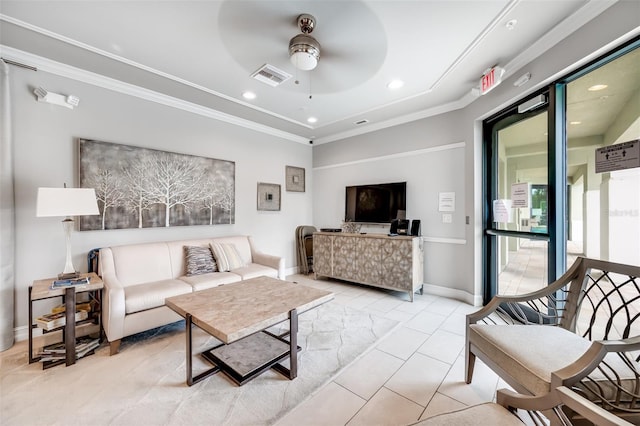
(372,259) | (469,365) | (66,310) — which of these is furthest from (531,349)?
(66,310)

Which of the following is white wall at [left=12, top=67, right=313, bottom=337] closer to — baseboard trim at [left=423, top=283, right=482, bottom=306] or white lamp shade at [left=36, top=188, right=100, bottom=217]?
white lamp shade at [left=36, top=188, right=100, bottom=217]

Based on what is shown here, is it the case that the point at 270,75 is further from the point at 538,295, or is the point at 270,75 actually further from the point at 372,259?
the point at 538,295

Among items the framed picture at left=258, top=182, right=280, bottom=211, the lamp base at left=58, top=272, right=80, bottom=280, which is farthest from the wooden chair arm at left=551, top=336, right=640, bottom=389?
the framed picture at left=258, top=182, right=280, bottom=211

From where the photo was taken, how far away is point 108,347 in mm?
2400

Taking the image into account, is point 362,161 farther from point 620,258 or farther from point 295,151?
point 620,258

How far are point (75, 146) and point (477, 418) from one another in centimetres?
406

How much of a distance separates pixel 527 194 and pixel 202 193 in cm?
406

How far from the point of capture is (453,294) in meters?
3.71

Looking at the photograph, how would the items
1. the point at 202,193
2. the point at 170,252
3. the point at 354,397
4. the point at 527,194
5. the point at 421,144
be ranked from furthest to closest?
the point at 421,144 < the point at 202,193 < the point at 170,252 < the point at 527,194 < the point at 354,397

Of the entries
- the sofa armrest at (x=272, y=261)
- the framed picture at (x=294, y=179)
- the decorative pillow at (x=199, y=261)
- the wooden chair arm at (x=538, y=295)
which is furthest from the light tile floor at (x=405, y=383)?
the framed picture at (x=294, y=179)

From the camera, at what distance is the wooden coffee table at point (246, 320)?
1.71 metres

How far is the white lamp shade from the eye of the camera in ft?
7.10

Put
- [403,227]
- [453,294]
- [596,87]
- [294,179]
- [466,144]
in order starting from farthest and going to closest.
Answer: [294,179] < [403,227] < [453,294] < [466,144] < [596,87]

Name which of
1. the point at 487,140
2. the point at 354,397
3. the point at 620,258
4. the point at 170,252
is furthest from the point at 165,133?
the point at 620,258
